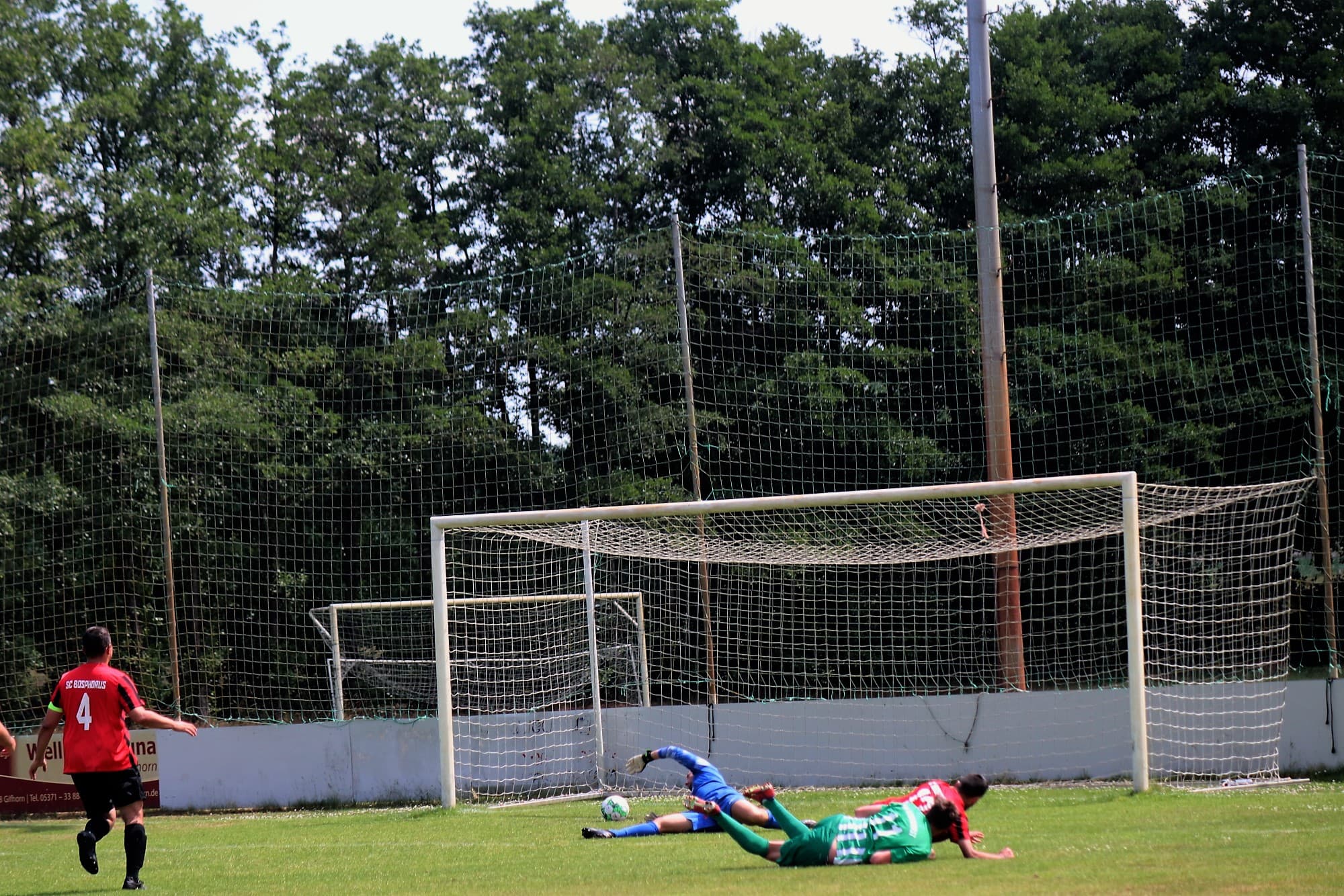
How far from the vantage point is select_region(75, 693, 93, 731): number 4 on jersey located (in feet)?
26.6

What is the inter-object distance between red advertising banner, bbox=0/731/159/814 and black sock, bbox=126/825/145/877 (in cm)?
688

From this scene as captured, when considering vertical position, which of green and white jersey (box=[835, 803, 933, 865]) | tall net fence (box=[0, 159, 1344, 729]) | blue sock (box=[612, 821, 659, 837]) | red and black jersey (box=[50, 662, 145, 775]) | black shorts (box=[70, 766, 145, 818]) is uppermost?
tall net fence (box=[0, 159, 1344, 729])

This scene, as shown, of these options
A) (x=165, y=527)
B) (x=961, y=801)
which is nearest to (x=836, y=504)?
(x=961, y=801)

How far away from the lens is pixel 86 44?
24.0m

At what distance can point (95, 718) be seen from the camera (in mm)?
8133

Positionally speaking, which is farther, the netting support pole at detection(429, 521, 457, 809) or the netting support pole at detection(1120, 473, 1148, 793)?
the netting support pole at detection(429, 521, 457, 809)

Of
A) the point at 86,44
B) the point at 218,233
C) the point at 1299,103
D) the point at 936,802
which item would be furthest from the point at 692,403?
the point at 86,44

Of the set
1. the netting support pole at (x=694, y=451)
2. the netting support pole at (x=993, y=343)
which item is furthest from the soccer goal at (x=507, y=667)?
the netting support pole at (x=993, y=343)

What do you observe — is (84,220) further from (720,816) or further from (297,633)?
(720,816)

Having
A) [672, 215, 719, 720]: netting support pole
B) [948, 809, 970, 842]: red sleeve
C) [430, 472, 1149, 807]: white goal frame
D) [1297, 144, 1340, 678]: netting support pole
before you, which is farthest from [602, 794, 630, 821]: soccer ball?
[1297, 144, 1340, 678]: netting support pole

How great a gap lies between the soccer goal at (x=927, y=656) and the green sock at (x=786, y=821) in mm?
4604

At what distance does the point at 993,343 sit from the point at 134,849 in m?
9.20

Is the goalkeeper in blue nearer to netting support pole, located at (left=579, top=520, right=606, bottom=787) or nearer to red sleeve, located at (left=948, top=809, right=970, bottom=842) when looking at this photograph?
red sleeve, located at (left=948, top=809, right=970, bottom=842)

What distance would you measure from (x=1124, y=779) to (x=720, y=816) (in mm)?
6735
